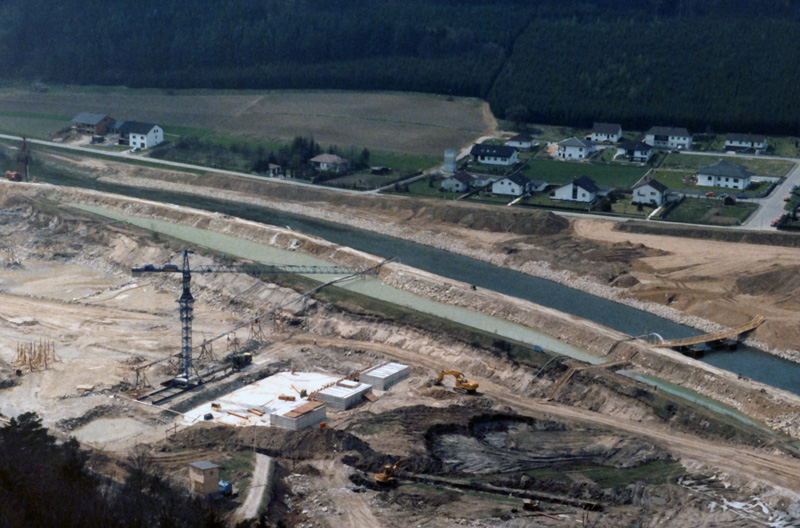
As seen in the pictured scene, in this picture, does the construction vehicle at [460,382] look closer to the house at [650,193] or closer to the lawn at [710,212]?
the lawn at [710,212]

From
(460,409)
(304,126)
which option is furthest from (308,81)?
(460,409)

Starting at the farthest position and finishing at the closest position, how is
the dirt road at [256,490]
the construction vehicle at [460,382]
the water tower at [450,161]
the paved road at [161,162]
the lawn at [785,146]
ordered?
1. the lawn at [785,146]
2. the water tower at [450,161]
3. the paved road at [161,162]
4. the construction vehicle at [460,382]
5. the dirt road at [256,490]

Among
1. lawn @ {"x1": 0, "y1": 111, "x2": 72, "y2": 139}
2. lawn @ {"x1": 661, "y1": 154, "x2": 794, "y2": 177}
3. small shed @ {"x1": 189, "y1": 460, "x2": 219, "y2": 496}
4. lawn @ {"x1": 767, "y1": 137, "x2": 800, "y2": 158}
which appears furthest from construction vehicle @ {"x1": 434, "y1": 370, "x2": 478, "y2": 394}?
lawn @ {"x1": 0, "y1": 111, "x2": 72, "y2": 139}

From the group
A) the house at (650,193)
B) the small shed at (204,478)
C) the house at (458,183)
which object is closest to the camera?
the small shed at (204,478)

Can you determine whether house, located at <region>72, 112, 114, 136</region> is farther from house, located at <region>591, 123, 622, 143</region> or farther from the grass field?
house, located at <region>591, 123, 622, 143</region>

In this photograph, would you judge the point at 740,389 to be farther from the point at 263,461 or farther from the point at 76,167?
the point at 76,167

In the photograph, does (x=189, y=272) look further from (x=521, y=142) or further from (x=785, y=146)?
(x=785, y=146)

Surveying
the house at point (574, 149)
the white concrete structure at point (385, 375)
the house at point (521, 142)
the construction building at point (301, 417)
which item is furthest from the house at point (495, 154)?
the construction building at point (301, 417)
